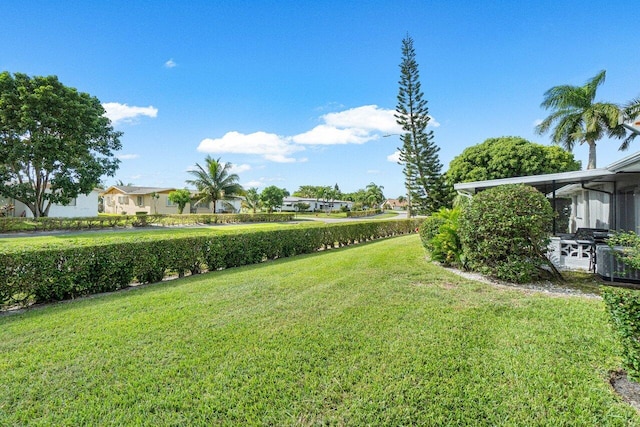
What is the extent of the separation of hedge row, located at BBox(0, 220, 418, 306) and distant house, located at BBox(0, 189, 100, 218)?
22583 millimetres

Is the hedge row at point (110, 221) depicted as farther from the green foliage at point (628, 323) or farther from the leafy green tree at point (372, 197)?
the leafy green tree at point (372, 197)

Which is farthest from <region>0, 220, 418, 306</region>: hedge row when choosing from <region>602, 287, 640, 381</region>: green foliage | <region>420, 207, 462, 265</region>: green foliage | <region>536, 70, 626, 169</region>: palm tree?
<region>536, 70, 626, 169</region>: palm tree

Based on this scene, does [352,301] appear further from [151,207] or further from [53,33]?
[151,207]

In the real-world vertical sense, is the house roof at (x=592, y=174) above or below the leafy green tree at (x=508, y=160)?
below

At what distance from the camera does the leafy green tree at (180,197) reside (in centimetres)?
3056

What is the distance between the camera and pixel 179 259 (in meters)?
6.35

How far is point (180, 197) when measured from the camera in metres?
30.9

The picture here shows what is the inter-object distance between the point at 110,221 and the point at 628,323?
2511 centimetres

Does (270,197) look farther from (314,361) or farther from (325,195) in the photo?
(314,361)

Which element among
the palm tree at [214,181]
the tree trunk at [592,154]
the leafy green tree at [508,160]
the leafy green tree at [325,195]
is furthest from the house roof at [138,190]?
the tree trunk at [592,154]

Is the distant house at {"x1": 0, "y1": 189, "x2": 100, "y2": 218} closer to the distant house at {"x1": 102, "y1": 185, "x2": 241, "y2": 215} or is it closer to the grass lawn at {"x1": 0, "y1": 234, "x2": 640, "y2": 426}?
the distant house at {"x1": 102, "y1": 185, "x2": 241, "y2": 215}

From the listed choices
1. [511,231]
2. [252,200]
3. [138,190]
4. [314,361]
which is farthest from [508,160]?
[138,190]

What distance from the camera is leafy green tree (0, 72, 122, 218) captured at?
16422 mm

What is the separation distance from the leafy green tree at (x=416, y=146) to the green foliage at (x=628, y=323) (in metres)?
18.3
